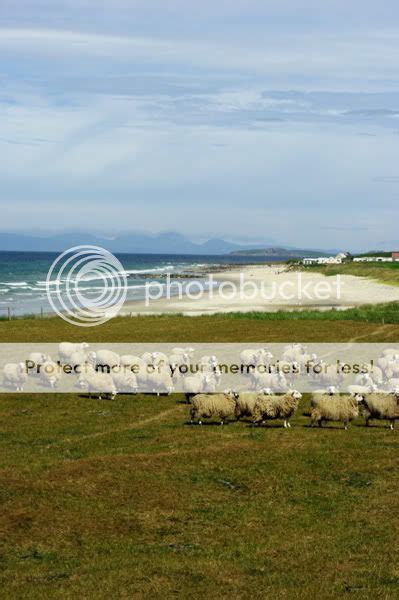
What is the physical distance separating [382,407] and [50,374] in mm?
15039

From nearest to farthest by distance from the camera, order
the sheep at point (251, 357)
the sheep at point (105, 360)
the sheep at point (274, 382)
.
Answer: the sheep at point (274, 382)
the sheep at point (105, 360)
the sheep at point (251, 357)

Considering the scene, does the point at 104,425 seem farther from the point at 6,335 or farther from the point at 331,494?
the point at 6,335

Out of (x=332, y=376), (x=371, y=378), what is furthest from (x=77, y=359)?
(x=371, y=378)

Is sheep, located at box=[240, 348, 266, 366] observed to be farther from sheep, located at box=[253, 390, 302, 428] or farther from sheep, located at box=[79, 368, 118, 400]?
sheep, located at box=[253, 390, 302, 428]

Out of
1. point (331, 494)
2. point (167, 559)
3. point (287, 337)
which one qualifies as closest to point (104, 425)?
point (331, 494)

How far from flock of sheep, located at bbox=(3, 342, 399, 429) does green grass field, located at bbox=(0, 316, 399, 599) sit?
2.17 ft

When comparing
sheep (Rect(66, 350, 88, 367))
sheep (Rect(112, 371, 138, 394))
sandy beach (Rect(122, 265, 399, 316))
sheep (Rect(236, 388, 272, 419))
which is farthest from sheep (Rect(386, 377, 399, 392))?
sandy beach (Rect(122, 265, 399, 316))

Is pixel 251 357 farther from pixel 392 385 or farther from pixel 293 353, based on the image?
pixel 392 385

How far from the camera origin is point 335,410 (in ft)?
83.4

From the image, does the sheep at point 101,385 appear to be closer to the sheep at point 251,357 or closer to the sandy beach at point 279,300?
the sheep at point 251,357

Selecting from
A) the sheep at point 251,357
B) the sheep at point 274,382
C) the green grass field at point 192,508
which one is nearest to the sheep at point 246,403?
the green grass field at point 192,508

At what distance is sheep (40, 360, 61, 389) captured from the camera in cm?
3381

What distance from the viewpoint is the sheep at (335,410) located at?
83.3ft

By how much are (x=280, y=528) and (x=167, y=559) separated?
2.81m
